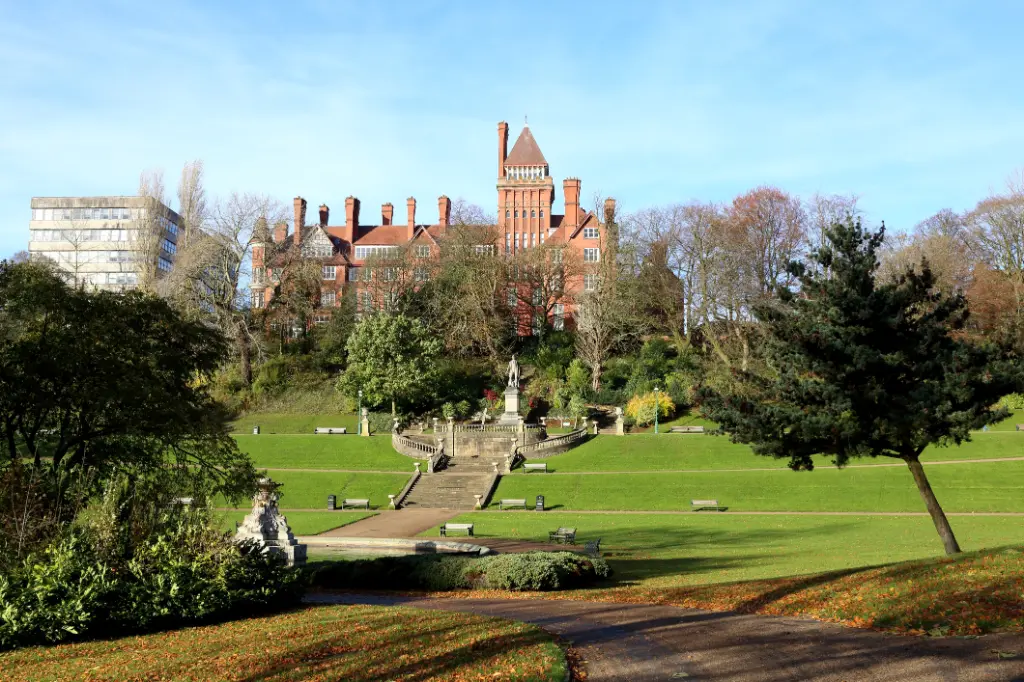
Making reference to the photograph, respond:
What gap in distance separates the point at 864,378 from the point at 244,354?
56.7 meters

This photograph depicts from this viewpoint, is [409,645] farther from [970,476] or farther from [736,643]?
[970,476]

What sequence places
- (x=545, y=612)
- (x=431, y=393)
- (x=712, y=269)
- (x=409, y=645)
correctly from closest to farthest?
(x=409, y=645) < (x=545, y=612) < (x=431, y=393) < (x=712, y=269)

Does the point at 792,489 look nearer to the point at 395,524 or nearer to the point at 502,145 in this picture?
the point at 395,524

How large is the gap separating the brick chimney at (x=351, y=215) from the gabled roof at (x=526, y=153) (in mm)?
16587

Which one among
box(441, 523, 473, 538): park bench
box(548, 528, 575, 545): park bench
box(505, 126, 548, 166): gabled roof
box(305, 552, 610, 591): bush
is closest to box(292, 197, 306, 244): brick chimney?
box(505, 126, 548, 166): gabled roof

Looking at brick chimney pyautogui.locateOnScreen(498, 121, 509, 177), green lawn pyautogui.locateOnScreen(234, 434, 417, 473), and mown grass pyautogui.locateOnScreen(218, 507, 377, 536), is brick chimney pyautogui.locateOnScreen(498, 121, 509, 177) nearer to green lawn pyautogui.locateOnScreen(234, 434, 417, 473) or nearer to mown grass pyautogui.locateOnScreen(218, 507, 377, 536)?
green lawn pyautogui.locateOnScreen(234, 434, 417, 473)

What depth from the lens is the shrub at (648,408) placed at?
2409 inches

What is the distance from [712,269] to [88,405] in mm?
54822

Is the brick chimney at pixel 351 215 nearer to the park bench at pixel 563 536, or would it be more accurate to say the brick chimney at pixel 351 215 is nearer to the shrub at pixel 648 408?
the shrub at pixel 648 408

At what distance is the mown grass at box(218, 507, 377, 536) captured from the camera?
108 feet

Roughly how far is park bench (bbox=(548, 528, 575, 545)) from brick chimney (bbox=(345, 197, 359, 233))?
69.4 m

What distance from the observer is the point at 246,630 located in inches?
549

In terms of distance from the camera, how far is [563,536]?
29.0 metres

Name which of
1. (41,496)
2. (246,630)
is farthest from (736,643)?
(41,496)
